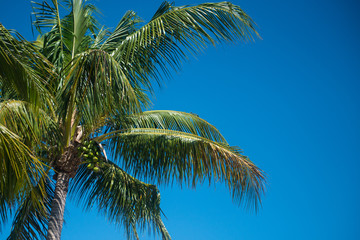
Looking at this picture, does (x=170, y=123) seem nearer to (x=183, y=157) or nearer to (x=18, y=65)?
(x=183, y=157)

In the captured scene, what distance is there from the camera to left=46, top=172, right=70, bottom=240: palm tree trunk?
7.31 meters

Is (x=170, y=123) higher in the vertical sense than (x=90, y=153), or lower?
higher

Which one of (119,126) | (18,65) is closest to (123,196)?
(119,126)

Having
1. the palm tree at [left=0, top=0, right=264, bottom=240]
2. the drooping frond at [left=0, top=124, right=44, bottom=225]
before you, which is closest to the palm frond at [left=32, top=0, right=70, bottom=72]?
the palm tree at [left=0, top=0, right=264, bottom=240]

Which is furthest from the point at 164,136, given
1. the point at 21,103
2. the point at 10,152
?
the point at 10,152

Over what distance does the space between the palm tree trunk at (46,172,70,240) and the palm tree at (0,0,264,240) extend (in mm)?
16

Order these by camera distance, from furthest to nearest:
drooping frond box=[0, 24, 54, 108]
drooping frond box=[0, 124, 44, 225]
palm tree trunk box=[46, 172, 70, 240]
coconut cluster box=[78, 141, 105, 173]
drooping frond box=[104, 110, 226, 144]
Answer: drooping frond box=[104, 110, 226, 144]
coconut cluster box=[78, 141, 105, 173]
palm tree trunk box=[46, 172, 70, 240]
drooping frond box=[0, 24, 54, 108]
drooping frond box=[0, 124, 44, 225]

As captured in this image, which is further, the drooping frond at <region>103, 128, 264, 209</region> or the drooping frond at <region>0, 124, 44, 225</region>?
the drooping frond at <region>103, 128, 264, 209</region>

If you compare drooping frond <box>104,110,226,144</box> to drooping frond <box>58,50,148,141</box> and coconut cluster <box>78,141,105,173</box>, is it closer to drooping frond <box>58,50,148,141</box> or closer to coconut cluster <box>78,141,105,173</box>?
coconut cluster <box>78,141,105,173</box>

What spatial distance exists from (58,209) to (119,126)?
1986mm

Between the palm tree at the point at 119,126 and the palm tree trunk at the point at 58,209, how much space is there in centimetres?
2

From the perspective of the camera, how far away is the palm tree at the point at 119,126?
21.2 feet

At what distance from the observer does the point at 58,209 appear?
750cm

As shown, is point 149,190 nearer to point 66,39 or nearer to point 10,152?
point 66,39
